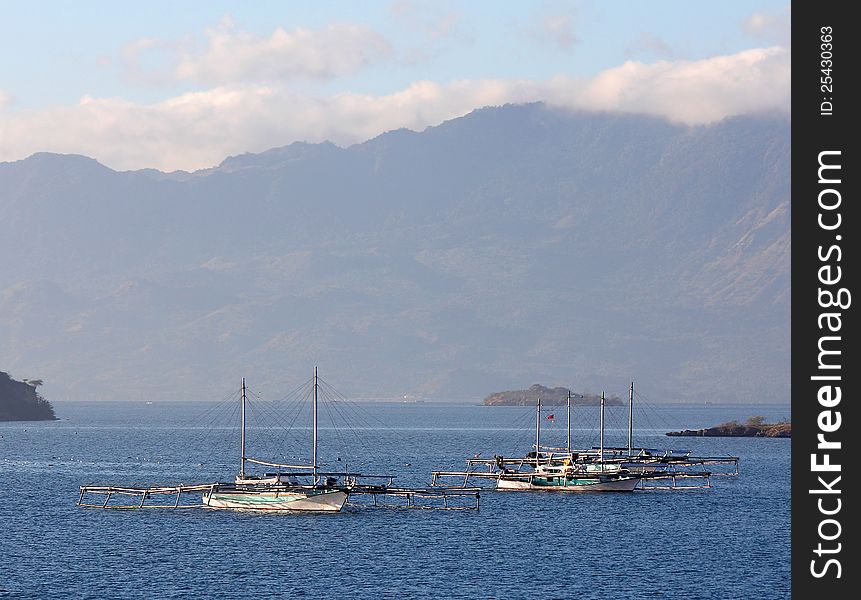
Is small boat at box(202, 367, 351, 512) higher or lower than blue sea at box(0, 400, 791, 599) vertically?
higher

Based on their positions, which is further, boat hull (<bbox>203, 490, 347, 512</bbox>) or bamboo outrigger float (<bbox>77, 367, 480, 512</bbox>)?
bamboo outrigger float (<bbox>77, 367, 480, 512</bbox>)

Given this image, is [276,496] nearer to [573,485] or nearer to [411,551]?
[411,551]

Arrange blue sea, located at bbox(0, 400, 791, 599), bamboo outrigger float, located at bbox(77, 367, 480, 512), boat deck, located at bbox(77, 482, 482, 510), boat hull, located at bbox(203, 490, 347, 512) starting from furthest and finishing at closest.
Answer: boat deck, located at bbox(77, 482, 482, 510), bamboo outrigger float, located at bbox(77, 367, 480, 512), boat hull, located at bbox(203, 490, 347, 512), blue sea, located at bbox(0, 400, 791, 599)

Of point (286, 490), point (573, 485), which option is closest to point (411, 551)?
point (286, 490)

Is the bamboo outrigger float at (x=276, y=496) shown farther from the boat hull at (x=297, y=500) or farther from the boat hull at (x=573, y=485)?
the boat hull at (x=573, y=485)

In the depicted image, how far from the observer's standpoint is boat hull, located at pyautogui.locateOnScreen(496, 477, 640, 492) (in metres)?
172

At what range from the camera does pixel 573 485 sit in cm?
17250

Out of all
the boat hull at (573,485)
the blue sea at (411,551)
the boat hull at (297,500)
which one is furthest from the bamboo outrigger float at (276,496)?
the boat hull at (573,485)

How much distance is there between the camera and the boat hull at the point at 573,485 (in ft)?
564

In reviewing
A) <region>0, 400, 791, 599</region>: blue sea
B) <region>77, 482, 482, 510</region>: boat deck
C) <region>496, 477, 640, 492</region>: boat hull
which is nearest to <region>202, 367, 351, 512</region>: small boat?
<region>77, 482, 482, 510</region>: boat deck

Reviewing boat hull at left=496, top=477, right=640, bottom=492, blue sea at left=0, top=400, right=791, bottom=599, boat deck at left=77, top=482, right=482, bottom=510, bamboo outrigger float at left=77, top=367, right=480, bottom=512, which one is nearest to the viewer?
blue sea at left=0, top=400, right=791, bottom=599

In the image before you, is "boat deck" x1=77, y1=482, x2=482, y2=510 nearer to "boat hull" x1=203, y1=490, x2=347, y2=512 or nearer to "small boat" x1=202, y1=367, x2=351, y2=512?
"small boat" x1=202, y1=367, x2=351, y2=512
